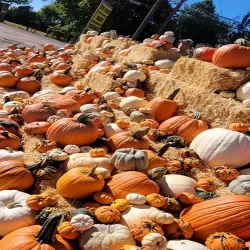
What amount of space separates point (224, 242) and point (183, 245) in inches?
11.5

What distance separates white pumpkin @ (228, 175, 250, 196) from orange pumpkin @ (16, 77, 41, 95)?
4766 millimetres

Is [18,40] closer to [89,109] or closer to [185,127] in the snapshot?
[89,109]

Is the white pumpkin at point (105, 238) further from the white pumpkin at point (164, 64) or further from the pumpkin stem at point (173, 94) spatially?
the white pumpkin at point (164, 64)

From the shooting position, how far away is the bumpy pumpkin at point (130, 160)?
11.9 ft

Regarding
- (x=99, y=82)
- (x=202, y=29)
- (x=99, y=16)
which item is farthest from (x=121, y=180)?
(x=202, y=29)

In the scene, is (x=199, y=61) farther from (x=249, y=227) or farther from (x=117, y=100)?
(x=249, y=227)

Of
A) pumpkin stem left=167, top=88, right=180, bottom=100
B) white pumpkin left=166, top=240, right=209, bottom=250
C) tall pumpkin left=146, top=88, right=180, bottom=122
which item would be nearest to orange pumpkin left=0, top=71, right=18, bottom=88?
tall pumpkin left=146, top=88, right=180, bottom=122

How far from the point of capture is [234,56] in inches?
201

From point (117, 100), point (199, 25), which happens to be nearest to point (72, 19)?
point (199, 25)

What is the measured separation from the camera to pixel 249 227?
2918 millimetres

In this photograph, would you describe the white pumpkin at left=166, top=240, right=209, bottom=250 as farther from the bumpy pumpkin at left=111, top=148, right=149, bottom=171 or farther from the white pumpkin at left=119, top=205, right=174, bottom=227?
the bumpy pumpkin at left=111, top=148, right=149, bottom=171

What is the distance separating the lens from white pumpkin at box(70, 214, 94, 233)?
269 centimetres

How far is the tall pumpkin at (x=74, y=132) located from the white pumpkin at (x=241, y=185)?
5.35ft

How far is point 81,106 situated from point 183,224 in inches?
125
